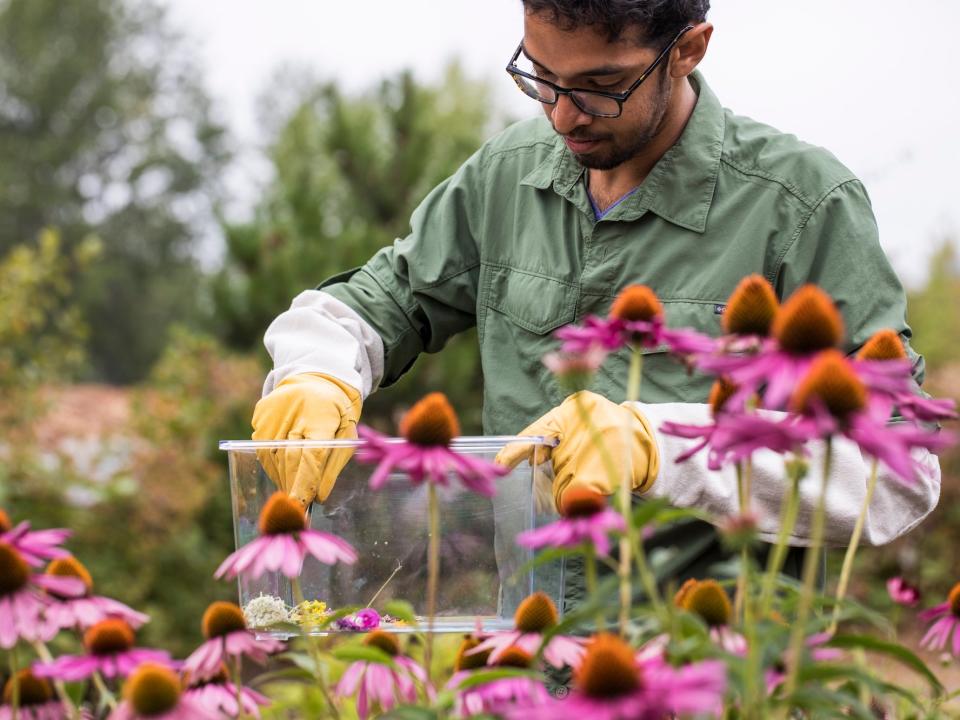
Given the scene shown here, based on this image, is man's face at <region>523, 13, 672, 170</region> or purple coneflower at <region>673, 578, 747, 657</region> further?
man's face at <region>523, 13, 672, 170</region>

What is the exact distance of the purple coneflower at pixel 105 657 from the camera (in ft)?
2.95

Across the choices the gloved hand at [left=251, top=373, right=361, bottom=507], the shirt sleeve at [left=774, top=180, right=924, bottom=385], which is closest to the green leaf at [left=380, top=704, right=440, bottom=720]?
the gloved hand at [left=251, top=373, right=361, bottom=507]

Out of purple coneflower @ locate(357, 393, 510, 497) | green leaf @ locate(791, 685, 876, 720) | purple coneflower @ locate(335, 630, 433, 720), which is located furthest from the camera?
purple coneflower @ locate(335, 630, 433, 720)

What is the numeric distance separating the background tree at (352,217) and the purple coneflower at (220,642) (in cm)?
480

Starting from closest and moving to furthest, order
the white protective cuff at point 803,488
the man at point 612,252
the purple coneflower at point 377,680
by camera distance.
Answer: the purple coneflower at point 377,680, the white protective cuff at point 803,488, the man at point 612,252

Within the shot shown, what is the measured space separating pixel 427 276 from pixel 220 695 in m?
0.94

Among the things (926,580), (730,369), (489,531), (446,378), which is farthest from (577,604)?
(926,580)

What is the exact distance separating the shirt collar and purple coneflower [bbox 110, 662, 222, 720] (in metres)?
1.10

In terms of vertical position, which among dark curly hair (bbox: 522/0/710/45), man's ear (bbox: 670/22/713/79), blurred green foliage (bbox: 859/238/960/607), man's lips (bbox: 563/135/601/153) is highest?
dark curly hair (bbox: 522/0/710/45)

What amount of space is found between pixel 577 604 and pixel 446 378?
428 cm

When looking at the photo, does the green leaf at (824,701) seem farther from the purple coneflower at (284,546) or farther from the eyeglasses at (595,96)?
the eyeglasses at (595,96)

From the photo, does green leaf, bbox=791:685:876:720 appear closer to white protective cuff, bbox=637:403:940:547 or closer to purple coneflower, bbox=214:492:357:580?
purple coneflower, bbox=214:492:357:580

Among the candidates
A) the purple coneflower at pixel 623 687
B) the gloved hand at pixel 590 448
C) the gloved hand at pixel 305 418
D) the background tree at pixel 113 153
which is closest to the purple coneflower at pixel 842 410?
the purple coneflower at pixel 623 687

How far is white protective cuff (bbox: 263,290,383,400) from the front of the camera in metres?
1.69
